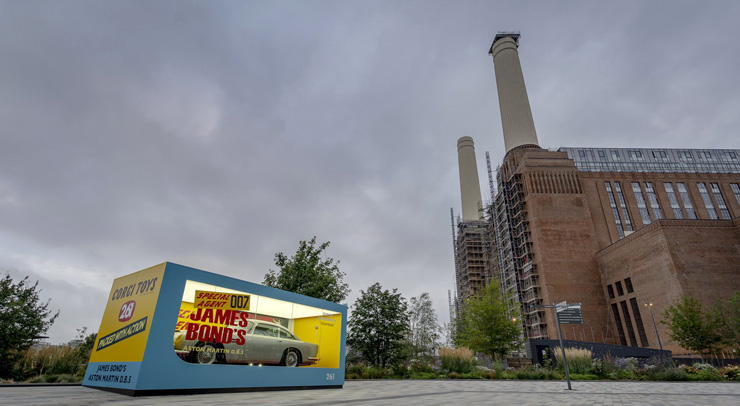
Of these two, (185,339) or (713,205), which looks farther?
(713,205)

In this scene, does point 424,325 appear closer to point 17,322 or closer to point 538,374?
Answer: point 538,374

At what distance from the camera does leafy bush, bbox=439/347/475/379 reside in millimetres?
21234

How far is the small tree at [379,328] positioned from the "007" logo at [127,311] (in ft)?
50.2

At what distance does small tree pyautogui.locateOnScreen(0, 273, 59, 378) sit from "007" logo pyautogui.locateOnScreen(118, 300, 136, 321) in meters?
7.63

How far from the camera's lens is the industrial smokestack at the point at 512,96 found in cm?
7294

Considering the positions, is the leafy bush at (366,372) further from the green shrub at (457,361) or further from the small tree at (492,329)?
the small tree at (492,329)

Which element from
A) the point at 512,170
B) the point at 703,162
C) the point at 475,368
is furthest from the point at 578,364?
the point at 703,162

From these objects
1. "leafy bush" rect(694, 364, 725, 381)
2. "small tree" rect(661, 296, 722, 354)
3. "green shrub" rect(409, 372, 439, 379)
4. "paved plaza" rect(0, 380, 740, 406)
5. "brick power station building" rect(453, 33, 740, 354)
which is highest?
"brick power station building" rect(453, 33, 740, 354)

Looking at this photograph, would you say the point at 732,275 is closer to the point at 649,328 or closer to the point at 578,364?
the point at 649,328

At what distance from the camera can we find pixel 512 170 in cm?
6450

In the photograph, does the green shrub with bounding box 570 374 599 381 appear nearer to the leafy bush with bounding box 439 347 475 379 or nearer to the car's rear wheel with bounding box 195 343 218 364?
the leafy bush with bounding box 439 347 475 379

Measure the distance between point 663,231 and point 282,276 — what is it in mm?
42823

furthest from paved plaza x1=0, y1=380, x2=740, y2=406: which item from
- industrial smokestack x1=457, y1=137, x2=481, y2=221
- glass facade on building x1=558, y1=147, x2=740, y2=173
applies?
industrial smokestack x1=457, y1=137, x2=481, y2=221

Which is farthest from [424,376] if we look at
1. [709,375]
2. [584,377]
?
[709,375]
